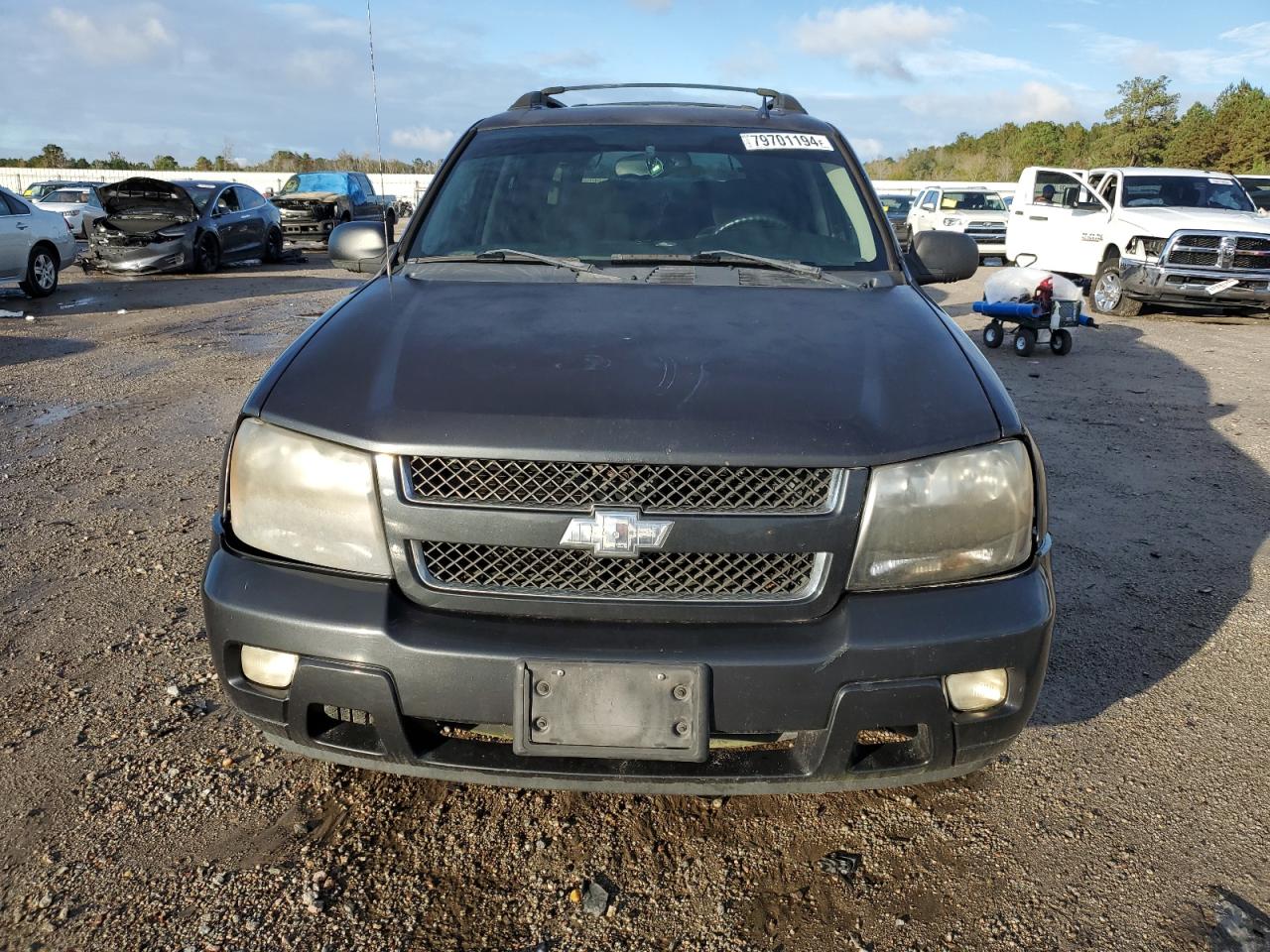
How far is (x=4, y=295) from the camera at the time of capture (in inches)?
506

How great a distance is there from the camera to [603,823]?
2.38 metres

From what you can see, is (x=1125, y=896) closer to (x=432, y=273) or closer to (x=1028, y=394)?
(x=432, y=273)

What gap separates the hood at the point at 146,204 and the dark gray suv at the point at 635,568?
15411mm

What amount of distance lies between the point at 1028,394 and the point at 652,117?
5.11m

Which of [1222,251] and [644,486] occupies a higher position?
[1222,251]

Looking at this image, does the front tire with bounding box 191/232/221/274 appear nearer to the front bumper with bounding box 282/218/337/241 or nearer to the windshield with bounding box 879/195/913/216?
the front bumper with bounding box 282/218/337/241

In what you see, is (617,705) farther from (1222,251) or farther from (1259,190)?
(1259,190)

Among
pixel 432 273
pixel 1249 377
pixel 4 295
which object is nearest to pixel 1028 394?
pixel 1249 377

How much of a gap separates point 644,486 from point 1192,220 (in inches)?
482

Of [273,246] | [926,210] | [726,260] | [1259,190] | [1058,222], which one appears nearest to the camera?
[726,260]

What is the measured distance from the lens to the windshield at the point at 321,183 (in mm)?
22578

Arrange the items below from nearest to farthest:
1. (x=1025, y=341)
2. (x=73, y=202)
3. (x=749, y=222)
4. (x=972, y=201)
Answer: (x=749, y=222) < (x=1025, y=341) < (x=972, y=201) < (x=73, y=202)

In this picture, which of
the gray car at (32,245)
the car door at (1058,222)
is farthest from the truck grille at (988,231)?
the gray car at (32,245)

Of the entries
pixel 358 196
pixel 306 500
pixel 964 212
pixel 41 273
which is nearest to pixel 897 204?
pixel 964 212
